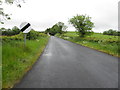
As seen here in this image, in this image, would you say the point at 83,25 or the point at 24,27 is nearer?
the point at 24,27

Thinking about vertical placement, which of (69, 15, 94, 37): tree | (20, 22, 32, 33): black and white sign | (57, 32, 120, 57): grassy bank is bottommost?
(57, 32, 120, 57): grassy bank

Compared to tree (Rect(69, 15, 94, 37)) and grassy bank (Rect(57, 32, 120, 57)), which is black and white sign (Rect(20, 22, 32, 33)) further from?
tree (Rect(69, 15, 94, 37))

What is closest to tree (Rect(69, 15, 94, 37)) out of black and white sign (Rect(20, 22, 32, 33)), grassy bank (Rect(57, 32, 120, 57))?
grassy bank (Rect(57, 32, 120, 57))

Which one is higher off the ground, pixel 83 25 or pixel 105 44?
pixel 83 25

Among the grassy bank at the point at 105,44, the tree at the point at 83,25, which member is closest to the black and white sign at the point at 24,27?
the grassy bank at the point at 105,44

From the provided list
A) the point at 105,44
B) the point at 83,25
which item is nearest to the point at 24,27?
the point at 105,44

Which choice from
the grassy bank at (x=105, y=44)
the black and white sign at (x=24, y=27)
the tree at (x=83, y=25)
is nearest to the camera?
the black and white sign at (x=24, y=27)

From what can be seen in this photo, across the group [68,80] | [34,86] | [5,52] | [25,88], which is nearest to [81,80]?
[68,80]

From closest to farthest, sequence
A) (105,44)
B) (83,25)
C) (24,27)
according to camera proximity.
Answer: (24,27), (105,44), (83,25)

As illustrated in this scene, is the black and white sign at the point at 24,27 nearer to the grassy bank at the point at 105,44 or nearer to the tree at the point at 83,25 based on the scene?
the grassy bank at the point at 105,44

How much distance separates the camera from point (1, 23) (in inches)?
232

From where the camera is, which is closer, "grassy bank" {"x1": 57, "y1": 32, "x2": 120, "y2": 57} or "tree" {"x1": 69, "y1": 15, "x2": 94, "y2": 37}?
"grassy bank" {"x1": 57, "y1": 32, "x2": 120, "y2": 57}

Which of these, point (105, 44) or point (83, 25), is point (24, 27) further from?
point (83, 25)

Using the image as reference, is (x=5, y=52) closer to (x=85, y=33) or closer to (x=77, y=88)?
(x=77, y=88)
